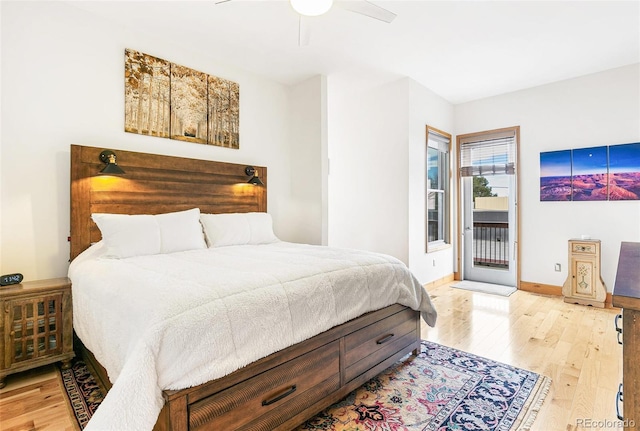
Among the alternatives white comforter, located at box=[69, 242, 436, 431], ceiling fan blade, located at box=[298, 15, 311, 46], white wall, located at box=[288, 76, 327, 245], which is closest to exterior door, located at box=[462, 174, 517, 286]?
white wall, located at box=[288, 76, 327, 245]

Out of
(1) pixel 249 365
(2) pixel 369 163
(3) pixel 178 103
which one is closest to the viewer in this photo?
(1) pixel 249 365

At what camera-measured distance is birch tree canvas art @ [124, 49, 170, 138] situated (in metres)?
2.95

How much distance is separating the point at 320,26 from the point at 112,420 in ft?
10.3

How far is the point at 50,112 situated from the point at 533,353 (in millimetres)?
4346

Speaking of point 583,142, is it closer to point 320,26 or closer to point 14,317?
point 320,26

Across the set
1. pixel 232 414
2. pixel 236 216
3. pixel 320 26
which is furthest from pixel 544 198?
pixel 232 414

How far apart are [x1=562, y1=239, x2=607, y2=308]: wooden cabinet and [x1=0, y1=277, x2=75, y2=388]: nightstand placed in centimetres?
520

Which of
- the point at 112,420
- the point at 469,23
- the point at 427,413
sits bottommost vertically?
the point at 427,413

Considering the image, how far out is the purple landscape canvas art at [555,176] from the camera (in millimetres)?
4164

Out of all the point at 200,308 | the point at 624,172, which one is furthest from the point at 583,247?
the point at 200,308

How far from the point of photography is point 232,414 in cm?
136

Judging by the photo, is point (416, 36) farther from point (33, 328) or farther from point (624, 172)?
point (33, 328)

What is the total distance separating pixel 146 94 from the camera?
3043 millimetres

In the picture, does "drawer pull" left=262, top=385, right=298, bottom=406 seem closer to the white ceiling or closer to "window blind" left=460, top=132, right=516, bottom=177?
the white ceiling
